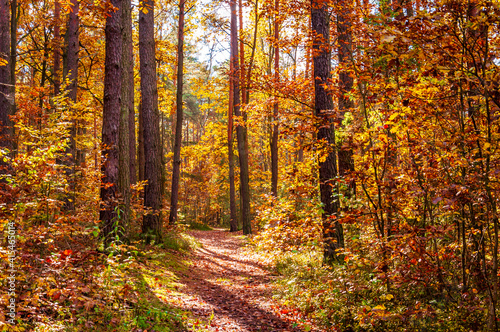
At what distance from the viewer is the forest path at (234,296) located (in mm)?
5370

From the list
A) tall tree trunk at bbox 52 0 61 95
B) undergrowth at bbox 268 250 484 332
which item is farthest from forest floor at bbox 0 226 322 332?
tall tree trunk at bbox 52 0 61 95

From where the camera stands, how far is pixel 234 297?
702 centimetres

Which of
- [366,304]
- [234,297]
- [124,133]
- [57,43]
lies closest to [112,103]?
[124,133]

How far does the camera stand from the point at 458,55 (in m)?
3.51

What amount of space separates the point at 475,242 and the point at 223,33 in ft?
52.4

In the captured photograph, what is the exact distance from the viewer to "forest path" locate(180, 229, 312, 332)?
211 inches

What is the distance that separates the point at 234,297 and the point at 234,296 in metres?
0.08

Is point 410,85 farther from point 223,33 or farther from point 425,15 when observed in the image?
point 223,33

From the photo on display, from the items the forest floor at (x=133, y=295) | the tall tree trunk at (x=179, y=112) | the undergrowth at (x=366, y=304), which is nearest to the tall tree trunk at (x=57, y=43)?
the tall tree trunk at (x=179, y=112)

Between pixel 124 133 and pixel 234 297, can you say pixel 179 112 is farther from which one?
pixel 234 297

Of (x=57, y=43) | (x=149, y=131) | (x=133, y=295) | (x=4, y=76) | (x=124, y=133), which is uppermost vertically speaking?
(x=57, y=43)

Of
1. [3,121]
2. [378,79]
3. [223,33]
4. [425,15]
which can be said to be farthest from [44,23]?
[425,15]

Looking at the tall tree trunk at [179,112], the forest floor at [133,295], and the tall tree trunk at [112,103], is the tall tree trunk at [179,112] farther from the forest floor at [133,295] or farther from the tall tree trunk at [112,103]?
the tall tree trunk at [112,103]

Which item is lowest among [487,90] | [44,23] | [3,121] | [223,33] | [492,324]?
[492,324]
